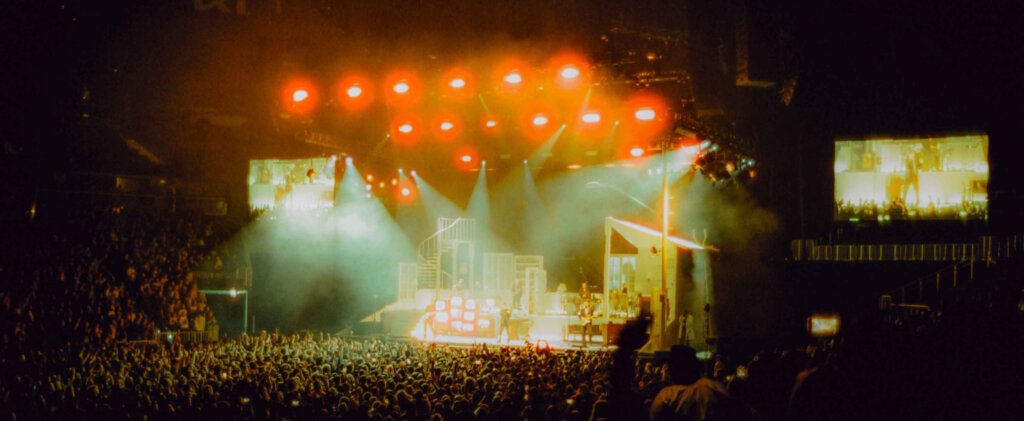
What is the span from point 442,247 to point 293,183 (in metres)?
5.02

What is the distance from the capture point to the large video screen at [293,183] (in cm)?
2406

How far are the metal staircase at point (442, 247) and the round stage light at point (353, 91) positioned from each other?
999 centimetres

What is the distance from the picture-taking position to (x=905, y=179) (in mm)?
20547

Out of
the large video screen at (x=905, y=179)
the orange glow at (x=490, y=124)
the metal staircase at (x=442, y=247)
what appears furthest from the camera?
the metal staircase at (x=442, y=247)

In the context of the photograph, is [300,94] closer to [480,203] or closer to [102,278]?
[102,278]

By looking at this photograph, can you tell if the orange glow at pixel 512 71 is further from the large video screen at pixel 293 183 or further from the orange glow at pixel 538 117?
the large video screen at pixel 293 183

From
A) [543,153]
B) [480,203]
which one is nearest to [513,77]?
[543,153]

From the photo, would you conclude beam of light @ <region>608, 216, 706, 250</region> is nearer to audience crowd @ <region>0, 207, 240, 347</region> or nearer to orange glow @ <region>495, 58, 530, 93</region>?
orange glow @ <region>495, 58, 530, 93</region>

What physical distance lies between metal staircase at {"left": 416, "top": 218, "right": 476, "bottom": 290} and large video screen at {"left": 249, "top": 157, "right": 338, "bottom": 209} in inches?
133

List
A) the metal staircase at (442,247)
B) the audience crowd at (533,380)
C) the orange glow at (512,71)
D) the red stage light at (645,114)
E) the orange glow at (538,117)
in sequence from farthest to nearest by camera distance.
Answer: the metal staircase at (442,247) < the orange glow at (538,117) < the red stage light at (645,114) < the orange glow at (512,71) < the audience crowd at (533,380)

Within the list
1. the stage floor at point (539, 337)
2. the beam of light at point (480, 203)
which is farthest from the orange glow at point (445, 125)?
the beam of light at point (480, 203)

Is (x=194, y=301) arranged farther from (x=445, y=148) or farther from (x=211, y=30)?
(x=445, y=148)

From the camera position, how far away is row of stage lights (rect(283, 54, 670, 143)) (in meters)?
12.8

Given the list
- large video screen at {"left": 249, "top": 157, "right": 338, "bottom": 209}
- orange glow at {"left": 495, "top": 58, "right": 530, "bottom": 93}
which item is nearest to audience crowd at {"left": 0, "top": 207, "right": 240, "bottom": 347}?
large video screen at {"left": 249, "top": 157, "right": 338, "bottom": 209}
